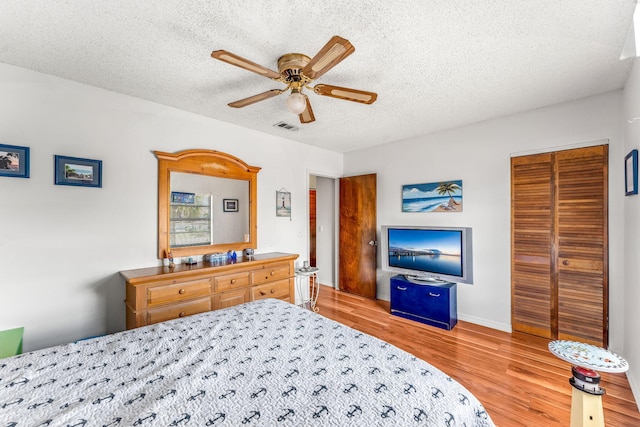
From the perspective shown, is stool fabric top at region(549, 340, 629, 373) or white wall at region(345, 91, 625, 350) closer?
stool fabric top at region(549, 340, 629, 373)

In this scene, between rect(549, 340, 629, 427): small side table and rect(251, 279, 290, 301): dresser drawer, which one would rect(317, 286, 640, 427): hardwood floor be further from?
rect(251, 279, 290, 301): dresser drawer

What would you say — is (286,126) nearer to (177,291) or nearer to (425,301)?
(177,291)

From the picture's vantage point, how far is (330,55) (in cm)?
154

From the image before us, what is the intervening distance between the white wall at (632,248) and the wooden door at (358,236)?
9.09 feet

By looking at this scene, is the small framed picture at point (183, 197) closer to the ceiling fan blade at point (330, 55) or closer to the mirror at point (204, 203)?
the mirror at point (204, 203)

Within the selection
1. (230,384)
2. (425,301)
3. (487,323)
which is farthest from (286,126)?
(487,323)

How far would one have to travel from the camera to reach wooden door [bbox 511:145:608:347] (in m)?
2.71

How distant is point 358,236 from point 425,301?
159 centimetres

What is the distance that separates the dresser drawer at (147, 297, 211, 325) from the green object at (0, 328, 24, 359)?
79cm

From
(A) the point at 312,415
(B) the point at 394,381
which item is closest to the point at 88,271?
(A) the point at 312,415

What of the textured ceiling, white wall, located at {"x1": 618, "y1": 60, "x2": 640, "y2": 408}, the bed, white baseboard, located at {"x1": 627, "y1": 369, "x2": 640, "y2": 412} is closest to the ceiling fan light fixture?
the textured ceiling

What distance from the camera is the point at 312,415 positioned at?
3.20 feet

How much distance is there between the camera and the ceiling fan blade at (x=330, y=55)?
1.42 metres

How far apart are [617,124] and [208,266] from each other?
423 centimetres
